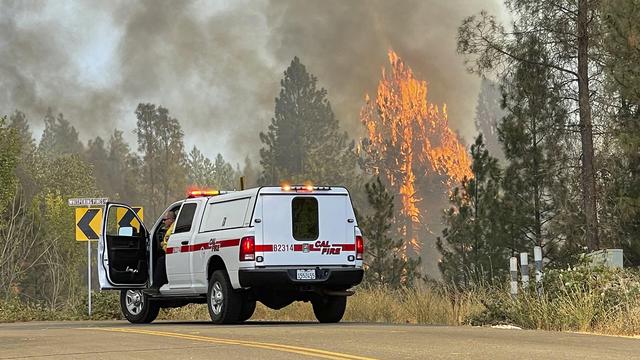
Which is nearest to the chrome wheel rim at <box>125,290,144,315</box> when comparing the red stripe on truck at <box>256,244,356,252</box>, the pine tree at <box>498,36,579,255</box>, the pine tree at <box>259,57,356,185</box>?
the red stripe on truck at <box>256,244,356,252</box>

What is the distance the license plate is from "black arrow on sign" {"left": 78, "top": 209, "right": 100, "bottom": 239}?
827cm

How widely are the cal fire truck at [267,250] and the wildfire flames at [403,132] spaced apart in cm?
8268

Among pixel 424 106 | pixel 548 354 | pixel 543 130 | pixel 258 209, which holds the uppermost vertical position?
pixel 424 106

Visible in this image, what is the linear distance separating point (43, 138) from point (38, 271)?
87710 millimetres

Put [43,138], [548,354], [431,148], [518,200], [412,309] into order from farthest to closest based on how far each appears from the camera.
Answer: [43,138]
[431,148]
[518,200]
[412,309]
[548,354]

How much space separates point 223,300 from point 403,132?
8948cm

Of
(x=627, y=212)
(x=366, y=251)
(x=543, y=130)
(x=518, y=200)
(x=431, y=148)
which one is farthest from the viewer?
(x=431, y=148)

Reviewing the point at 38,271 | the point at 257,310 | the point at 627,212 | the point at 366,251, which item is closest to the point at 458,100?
the point at 38,271

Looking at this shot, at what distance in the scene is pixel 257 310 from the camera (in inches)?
915

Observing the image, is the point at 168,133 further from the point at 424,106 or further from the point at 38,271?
the point at 38,271

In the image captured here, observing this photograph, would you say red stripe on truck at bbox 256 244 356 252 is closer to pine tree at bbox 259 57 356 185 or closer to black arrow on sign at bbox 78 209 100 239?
black arrow on sign at bbox 78 209 100 239

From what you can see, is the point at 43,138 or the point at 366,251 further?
the point at 43,138

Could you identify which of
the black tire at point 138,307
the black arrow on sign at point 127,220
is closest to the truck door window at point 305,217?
the black tire at point 138,307

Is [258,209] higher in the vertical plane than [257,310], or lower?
higher
